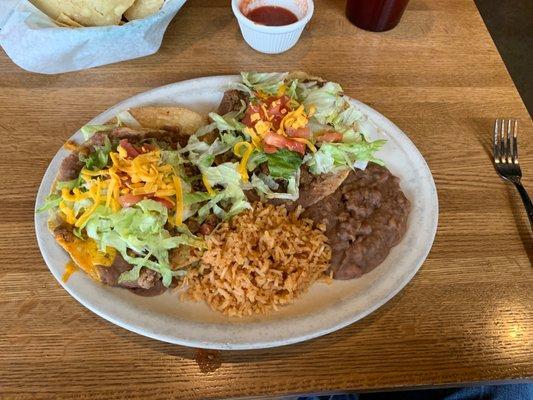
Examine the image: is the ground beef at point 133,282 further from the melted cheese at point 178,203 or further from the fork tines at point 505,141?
the fork tines at point 505,141

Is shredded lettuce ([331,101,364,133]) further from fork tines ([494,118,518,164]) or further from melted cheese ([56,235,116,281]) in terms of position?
melted cheese ([56,235,116,281])

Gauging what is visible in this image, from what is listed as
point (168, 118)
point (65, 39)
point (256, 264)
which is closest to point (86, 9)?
point (65, 39)

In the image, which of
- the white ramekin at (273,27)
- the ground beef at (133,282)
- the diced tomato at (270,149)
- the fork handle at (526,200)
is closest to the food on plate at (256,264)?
the ground beef at (133,282)

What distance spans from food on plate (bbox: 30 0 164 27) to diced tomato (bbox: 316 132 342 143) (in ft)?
3.49

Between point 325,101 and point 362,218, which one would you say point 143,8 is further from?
point 362,218

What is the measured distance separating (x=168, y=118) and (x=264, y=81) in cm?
46

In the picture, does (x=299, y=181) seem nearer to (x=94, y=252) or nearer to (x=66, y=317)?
(x=94, y=252)

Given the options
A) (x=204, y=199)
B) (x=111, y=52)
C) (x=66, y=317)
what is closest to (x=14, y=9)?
(x=111, y=52)

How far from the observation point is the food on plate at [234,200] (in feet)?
5.03

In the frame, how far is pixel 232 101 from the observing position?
6.39 ft

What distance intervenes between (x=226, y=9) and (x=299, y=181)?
1.31m

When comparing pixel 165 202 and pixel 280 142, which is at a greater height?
pixel 280 142

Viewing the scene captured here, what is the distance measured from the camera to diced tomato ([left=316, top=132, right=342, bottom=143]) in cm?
→ 180

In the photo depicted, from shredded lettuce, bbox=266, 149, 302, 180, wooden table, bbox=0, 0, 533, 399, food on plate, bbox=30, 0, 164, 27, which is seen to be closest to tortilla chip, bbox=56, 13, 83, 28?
food on plate, bbox=30, 0, 164, 27
